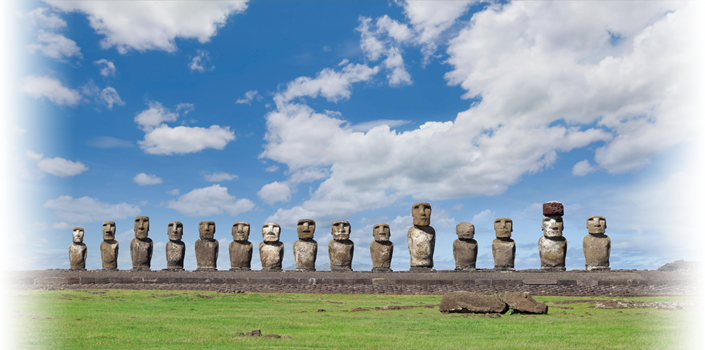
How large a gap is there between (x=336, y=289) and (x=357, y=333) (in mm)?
9201

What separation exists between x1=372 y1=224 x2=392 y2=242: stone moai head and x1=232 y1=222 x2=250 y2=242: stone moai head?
216 inches

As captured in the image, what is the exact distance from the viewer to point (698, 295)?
51.0 ft

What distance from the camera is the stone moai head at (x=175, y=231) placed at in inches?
939

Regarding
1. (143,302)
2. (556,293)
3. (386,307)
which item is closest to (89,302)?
(143,302)

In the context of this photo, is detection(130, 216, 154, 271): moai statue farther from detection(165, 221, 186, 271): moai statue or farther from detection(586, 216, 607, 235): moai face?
detection(586, 216, 607, 235): moai face

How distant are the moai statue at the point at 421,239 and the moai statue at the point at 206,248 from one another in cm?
810

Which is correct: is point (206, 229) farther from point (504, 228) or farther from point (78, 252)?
point (504, 228)

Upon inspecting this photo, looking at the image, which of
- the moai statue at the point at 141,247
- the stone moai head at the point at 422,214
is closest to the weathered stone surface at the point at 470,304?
the stone moai head at the point at 422,214

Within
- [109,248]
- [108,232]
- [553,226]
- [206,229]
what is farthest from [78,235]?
[553,226]

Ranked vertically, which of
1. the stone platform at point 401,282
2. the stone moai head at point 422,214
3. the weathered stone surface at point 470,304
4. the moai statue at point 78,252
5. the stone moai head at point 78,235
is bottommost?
the stone platform at point 401,282

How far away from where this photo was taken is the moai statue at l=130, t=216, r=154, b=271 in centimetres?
2416

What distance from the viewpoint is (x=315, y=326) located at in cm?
908

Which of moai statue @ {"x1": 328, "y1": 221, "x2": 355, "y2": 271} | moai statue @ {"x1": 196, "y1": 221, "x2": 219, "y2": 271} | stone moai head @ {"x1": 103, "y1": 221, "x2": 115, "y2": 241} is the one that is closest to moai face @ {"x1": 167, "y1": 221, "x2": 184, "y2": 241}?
moai statue @ {"x1": 196, "y1": 221, "x2": 219, "y2": 271}

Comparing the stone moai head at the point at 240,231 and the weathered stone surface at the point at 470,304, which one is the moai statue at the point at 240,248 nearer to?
the stone moai head at the point at 240,231
